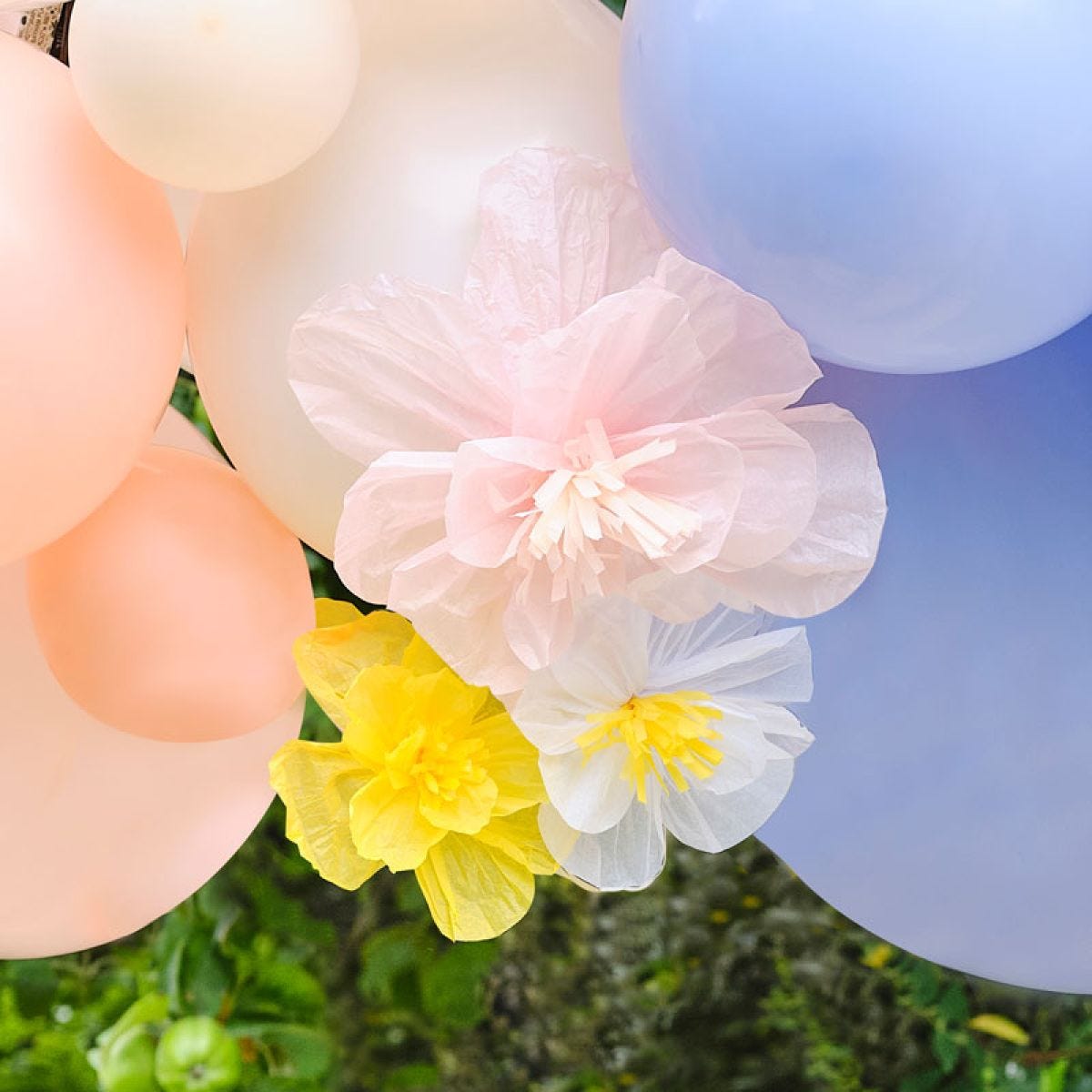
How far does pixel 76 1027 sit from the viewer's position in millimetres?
1896

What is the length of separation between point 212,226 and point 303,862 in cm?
131

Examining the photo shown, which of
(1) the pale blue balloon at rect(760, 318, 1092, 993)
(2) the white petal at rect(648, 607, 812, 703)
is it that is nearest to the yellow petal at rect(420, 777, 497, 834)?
(2) the white petal at rect(648, 607, 812, 703)

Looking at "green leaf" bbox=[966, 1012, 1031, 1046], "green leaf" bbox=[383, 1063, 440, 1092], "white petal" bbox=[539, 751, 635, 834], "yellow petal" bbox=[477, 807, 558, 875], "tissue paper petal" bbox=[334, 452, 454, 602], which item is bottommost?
"green leaf" bbox=[383, 1063, 440, 1092]

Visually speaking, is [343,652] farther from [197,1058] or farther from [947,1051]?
[947,1051]

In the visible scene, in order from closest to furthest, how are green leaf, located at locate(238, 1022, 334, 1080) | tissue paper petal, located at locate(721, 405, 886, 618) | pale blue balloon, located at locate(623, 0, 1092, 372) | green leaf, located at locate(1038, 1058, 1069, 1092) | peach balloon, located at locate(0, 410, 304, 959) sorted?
1. pale blue balloon, located at locate(623, 0, 1092, 372)
2. tissue paper petal, located at locate(721, 405, 886, 618)
3. peach balloon, located at locate(0, 410, 304, 959)
4. green leaf, located at locate(1038, 1058, 1069, 1092)
5. green leaf, located at locate(238, 1022, 334, 1080)

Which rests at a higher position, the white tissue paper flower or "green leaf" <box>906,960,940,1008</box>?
the white tissue paper flower

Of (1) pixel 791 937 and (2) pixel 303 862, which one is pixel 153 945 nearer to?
(2) pixel 303 862

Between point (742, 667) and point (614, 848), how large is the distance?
0.39 ft

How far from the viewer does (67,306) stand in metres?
0.68

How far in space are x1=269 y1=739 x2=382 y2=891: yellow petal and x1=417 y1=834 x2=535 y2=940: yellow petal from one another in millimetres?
38

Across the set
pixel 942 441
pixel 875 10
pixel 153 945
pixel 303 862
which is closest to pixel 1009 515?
pixel 942 441

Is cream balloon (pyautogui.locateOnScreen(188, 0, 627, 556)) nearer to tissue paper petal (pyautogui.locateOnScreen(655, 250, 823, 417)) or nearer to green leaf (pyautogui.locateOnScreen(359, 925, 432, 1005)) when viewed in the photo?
tissue paper petal (pyautogui.locateOnScreen(655, 250, 823, 417))

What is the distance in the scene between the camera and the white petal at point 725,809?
736 mm

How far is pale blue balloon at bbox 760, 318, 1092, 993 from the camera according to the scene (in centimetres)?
76
